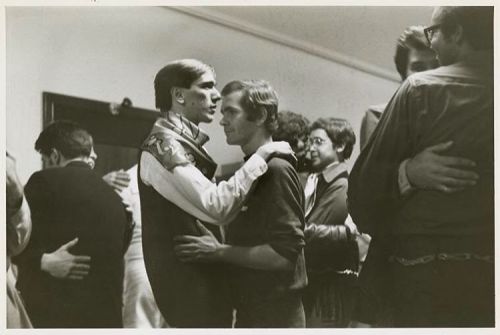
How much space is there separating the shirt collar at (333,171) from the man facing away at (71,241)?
0.76 meters

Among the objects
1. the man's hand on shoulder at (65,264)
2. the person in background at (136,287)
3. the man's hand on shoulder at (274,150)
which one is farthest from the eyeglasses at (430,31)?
the man's hand on shoulder at (65,264)

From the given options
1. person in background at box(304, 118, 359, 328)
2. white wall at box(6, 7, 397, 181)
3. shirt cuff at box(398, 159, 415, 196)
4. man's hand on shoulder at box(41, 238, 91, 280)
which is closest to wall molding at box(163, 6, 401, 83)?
white wall at box(6, 7, 397, 181)

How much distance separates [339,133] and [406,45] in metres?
0.43

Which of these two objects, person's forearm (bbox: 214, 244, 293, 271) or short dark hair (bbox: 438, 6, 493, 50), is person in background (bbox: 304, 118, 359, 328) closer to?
person's forearm (bbox: 214, 244, 293, 271)

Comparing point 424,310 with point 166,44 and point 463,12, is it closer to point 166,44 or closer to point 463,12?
point 463,12

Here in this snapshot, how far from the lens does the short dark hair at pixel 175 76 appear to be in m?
2.65

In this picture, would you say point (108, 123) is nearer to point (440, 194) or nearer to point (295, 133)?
point (295, 133)

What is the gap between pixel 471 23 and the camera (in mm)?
2674

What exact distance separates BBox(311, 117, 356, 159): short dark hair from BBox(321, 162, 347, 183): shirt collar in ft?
0.12

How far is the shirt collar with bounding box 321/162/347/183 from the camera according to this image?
266 centimetres

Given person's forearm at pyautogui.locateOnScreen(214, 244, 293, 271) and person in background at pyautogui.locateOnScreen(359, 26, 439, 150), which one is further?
person in background at pyautogui.locateOnScreen(359, 26, 439, 150)

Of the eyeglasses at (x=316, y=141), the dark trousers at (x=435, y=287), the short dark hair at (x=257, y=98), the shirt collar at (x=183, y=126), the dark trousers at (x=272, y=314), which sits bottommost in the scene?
the dark trousers at (x=272, y=314)

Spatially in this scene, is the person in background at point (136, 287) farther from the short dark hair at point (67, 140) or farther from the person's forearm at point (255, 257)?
the person's forearm at point (255, 257)

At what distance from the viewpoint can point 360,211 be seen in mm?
2641
